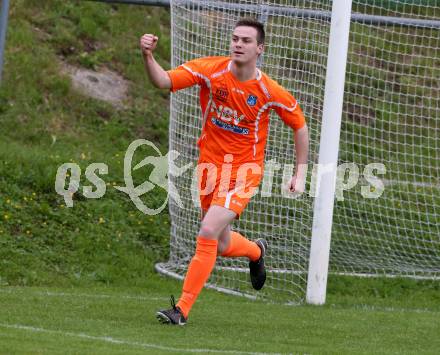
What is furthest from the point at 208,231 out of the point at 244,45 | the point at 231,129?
the point at 244,45

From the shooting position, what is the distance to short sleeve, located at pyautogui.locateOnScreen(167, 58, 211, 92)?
781 centimetres

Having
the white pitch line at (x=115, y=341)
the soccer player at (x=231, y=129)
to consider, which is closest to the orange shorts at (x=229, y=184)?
the soccer player at (x=231, y=129)

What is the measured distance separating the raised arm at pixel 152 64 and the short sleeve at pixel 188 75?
0.23 ft

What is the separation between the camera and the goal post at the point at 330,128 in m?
9.31

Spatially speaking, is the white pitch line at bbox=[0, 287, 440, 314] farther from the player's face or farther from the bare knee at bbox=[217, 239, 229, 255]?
the player's face

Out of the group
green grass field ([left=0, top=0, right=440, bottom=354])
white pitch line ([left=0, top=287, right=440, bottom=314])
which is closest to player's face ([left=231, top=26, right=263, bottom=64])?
green grass field ([left=0, top=0, right=440, bottom=354])

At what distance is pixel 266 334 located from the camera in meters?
7.53

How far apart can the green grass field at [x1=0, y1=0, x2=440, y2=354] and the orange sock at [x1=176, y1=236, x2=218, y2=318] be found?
0.19 m

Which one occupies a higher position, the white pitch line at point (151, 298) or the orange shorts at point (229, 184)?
the orange shorts at point (229, 184)

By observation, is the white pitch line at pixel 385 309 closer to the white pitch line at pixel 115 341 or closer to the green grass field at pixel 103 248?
the green grass field at pixel 103 248

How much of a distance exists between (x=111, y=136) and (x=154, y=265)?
287 centimetres

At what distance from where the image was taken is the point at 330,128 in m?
9.36

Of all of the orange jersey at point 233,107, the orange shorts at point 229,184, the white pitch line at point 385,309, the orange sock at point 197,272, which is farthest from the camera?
the white pitch line at point 385,309

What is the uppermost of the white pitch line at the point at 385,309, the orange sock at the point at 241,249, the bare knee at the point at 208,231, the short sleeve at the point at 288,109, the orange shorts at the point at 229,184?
the short sleeve at the point at 288,109
